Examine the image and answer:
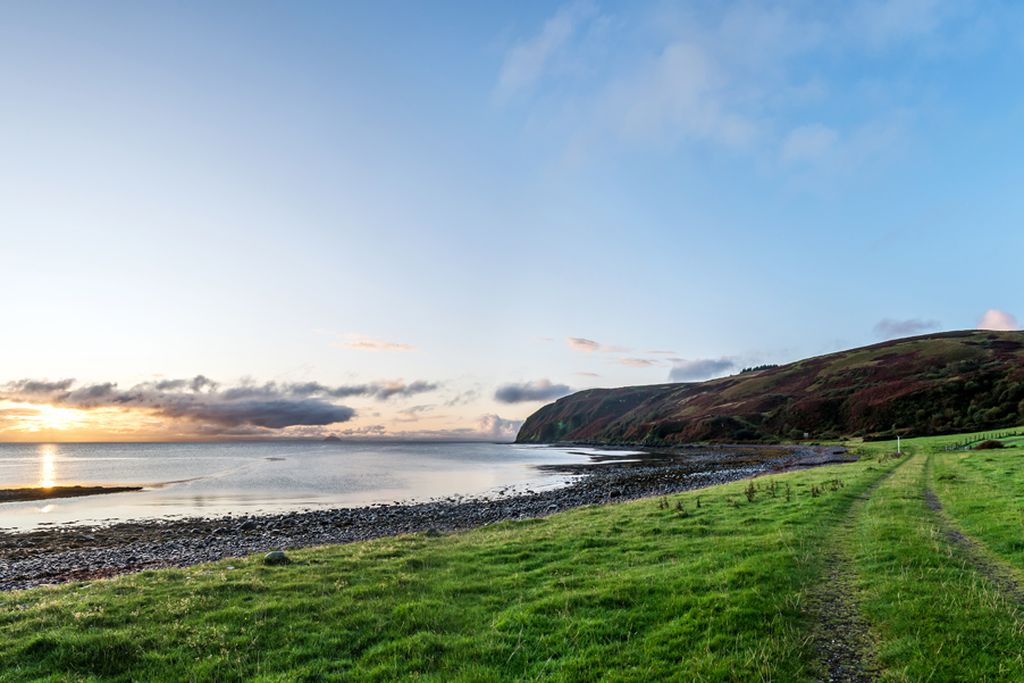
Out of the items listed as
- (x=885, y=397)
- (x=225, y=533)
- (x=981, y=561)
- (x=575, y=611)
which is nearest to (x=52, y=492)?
(x=225, y=533)

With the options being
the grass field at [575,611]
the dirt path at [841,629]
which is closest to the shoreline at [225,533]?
the grass field at [575,611]

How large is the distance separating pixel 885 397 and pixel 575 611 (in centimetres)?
14667

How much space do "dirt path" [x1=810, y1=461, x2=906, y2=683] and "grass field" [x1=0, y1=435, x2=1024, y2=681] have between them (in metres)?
0.07

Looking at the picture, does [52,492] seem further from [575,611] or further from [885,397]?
[885,397]

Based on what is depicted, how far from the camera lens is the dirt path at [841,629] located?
939 cm

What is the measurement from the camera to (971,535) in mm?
18906

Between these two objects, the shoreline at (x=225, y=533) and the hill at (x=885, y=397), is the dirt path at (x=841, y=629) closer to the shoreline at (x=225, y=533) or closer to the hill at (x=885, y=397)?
the shoreline at (x=225, y=533)

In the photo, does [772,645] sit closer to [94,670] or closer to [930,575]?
[930,575]

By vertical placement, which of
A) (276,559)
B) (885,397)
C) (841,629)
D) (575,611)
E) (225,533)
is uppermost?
(885,397)

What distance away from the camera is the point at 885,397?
12875 centimetres

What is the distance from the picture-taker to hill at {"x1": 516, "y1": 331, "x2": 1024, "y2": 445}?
106 metres

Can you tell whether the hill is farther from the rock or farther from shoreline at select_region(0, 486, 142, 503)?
shoreline at select_region(0, 486, 142, 503)

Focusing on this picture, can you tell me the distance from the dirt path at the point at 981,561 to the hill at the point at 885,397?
96.0 metres

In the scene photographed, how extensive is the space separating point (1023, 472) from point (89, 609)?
4516cm
